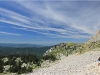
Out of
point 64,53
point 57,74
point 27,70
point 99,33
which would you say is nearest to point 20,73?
point 27,70

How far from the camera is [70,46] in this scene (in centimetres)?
6028

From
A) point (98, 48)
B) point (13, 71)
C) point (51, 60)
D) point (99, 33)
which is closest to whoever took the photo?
point (13, 71)

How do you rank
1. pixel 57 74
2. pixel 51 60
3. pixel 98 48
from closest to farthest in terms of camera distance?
pixel 57 74
pixel 98 48
pixel 51 60

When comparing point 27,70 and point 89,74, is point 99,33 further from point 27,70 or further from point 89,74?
point 89,74

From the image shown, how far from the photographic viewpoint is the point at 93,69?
2219 centimetres

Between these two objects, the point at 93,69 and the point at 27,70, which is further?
the point at 27,70

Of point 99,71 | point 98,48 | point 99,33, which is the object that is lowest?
point 99,71

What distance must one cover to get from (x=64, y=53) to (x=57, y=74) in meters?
30.5

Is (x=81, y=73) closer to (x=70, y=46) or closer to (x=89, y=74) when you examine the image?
(x=89, y=74)

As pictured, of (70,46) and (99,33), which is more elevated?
(99,33)

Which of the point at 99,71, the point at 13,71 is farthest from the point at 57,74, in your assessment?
the point at 13,71

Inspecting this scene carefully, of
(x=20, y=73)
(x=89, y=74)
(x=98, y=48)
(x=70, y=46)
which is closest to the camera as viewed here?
(x=89, y=74)

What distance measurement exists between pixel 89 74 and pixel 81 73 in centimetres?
114

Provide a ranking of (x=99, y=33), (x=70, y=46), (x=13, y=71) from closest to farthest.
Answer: (x=13, y=71) → (x=99, y=33) → (x=70, y=46)
